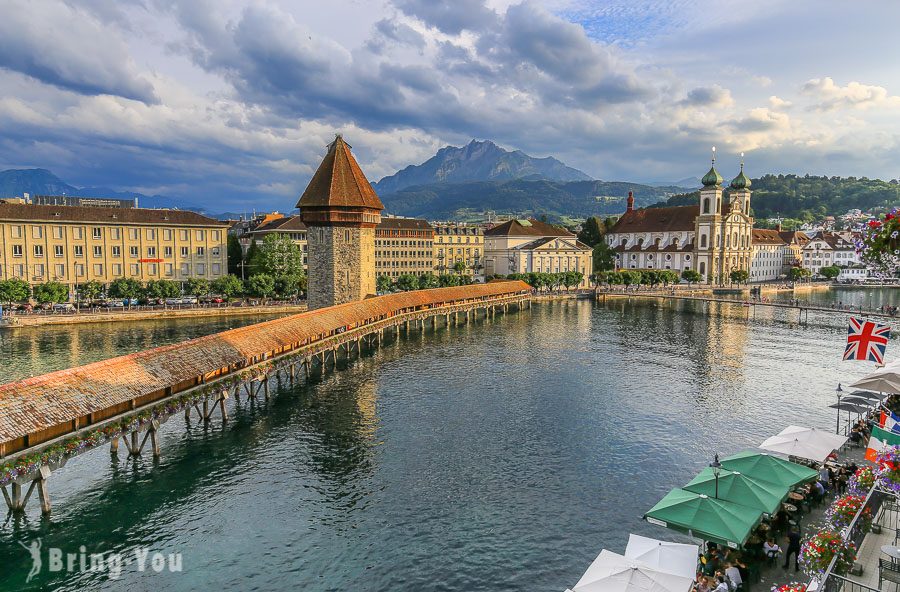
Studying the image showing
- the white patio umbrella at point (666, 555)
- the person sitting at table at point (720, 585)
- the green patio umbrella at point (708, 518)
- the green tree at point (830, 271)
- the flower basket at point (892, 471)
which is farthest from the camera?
the green tree at point (830, 271)

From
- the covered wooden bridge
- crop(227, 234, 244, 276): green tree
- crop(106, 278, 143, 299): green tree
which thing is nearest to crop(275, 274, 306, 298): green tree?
crop(106, 278, 143, 299): green tree

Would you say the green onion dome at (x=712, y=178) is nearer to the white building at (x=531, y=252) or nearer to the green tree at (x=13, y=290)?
the white building at (x=531, y=252)

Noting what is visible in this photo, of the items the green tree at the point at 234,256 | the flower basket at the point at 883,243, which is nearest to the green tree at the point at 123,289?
the green tree at the point at 234,256

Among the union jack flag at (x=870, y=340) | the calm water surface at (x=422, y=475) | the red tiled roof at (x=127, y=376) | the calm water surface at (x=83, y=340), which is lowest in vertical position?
the calm water surface at (x=422, y=475)

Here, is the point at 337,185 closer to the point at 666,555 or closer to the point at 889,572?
the point at 666,555

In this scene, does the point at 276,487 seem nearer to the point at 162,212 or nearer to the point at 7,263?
the point at 7,263

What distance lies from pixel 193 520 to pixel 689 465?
1813cm

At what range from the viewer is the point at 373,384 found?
3691 cm

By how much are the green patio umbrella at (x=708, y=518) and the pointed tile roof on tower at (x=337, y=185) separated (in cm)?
4281

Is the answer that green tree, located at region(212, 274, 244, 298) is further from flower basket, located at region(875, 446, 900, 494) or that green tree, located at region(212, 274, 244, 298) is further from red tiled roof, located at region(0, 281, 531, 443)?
flower basket, located at region(875, 446, 900, 494)

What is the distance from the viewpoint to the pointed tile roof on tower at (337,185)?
53688mm

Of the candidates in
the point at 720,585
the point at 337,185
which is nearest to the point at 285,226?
the point at 337,185

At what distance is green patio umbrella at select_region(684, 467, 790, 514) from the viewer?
16.6m

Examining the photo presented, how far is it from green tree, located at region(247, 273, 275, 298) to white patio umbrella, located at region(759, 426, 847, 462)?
210ft
